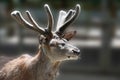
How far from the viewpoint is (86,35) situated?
13.2 meters

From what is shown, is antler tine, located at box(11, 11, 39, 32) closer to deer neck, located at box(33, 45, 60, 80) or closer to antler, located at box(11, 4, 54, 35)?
antler, located at box(11, 4, 54, 35)

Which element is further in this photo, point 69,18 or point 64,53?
point 69,18

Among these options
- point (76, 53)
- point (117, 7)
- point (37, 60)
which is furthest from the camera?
point (117, 7)

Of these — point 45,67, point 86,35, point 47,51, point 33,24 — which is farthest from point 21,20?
point 86,35

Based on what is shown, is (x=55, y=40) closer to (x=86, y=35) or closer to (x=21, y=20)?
(x=21, y=20)

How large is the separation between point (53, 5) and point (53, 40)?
746 cm

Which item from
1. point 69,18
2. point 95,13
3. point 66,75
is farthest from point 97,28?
point 69,18

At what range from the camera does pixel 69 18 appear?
5676 millimetres

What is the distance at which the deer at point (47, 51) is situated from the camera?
5323 millimetres

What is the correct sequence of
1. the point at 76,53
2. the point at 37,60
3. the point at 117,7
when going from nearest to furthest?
the point at 76,53, the point at 37,60, the point at 117,7

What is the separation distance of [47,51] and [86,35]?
7.82 m

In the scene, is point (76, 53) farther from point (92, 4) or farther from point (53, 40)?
point (92, 4)

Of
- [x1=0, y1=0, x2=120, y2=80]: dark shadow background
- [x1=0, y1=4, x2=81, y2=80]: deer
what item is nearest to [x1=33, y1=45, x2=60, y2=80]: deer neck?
[x1=0, y1=4, x2=81, y2=80]: deer

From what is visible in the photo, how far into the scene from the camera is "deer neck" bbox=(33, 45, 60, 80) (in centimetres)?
541
